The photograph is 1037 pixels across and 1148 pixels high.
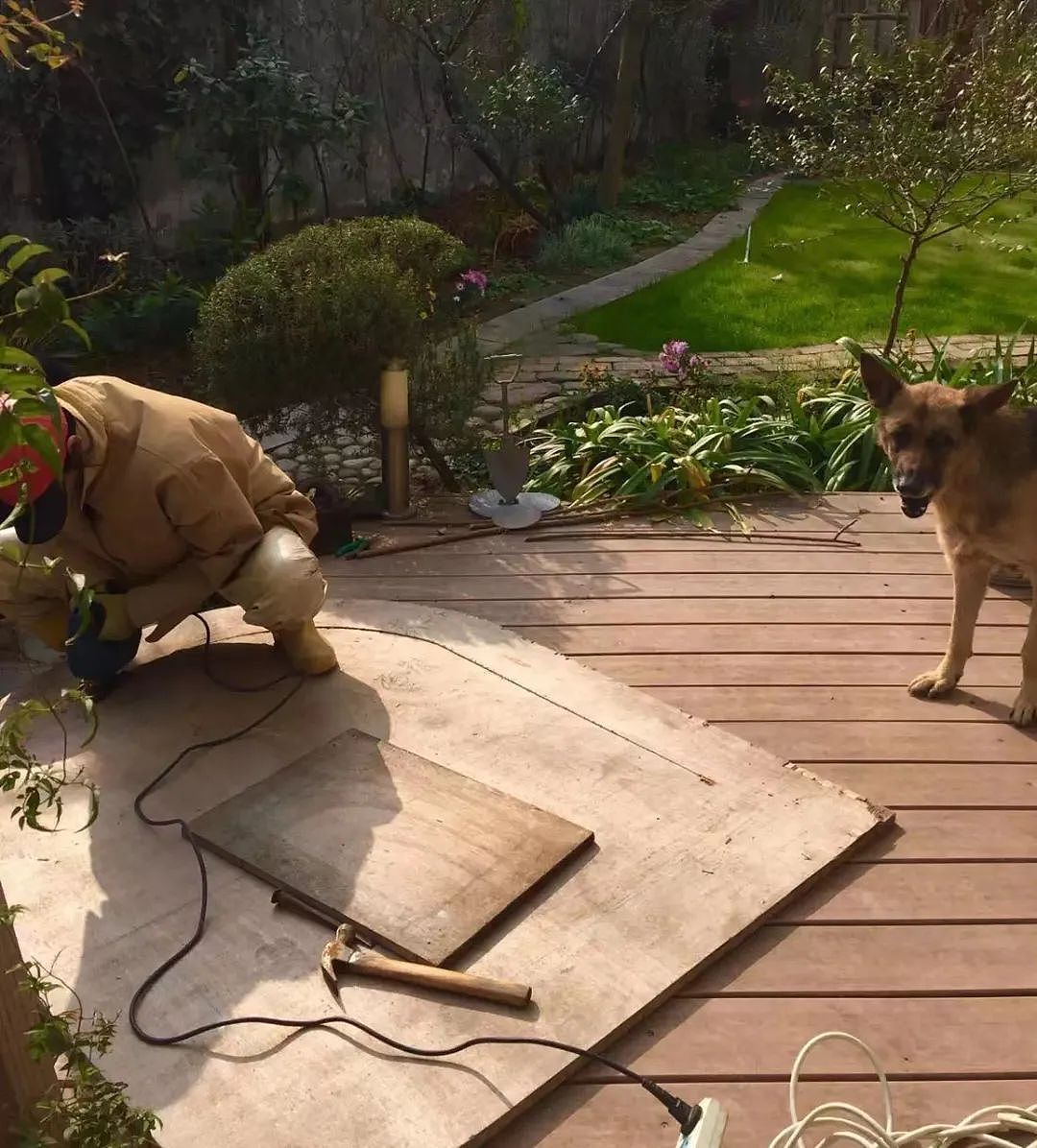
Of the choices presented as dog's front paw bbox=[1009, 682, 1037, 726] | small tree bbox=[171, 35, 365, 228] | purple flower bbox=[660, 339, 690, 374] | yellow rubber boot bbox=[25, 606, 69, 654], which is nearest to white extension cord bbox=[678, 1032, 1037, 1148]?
dog's front paw bbox=[1009, 682, 1037, 726]

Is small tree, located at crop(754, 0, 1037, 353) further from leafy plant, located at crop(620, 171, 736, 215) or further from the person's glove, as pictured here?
leafy plant, located at crop(620, 171, 736, 215)

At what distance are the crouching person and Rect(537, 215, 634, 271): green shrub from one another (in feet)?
22.4

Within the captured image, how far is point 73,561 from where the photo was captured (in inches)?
126

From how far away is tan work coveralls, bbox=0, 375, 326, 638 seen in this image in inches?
117

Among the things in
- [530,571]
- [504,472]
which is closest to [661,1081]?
[530,571]

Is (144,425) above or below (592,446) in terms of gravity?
above

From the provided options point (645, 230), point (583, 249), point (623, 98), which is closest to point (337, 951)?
point (583, 249)

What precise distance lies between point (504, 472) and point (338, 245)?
46.6 inches

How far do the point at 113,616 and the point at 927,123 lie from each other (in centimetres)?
515

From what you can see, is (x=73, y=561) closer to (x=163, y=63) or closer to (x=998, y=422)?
(x=998, y=422)

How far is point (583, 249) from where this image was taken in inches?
387

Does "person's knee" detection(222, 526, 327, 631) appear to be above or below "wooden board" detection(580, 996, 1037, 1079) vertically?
above

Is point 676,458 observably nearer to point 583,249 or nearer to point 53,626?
point 53,626

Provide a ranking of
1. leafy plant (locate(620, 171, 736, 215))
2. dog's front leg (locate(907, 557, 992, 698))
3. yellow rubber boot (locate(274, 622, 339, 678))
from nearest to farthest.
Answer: dog's front leg (locate(907, 557, 992, 698)) → yellow rubber boot (locate(274, 622, 339, 678)) → leafy plant (locate(620, 171, 736, 215))
